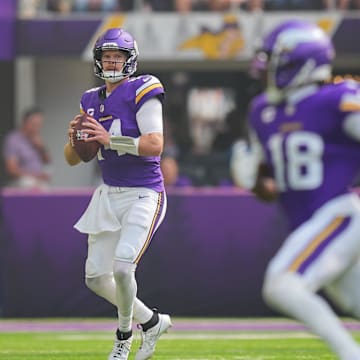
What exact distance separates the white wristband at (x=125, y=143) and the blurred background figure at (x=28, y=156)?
5.92m

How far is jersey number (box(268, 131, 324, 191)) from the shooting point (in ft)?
16.2

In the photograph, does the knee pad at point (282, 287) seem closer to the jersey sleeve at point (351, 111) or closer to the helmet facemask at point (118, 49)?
the jersey sleeve at point (351, 111)

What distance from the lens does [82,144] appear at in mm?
6285

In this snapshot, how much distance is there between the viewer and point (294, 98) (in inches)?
198

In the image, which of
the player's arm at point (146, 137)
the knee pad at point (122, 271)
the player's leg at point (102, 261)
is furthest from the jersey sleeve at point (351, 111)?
the player's leg at point (102, 261)

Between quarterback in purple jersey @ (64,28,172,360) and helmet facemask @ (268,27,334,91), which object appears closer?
helmet facemask @ (268,27,334,91)

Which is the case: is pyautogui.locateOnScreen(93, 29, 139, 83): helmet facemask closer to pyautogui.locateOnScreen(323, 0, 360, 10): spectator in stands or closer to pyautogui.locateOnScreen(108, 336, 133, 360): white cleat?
pyautogui.locateOnScreen(108, 336, 133, 360): white cleat

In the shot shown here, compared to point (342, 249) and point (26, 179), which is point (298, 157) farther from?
point (26, 179)

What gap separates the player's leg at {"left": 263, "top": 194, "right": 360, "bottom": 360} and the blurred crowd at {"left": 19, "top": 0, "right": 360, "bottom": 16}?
9193mm

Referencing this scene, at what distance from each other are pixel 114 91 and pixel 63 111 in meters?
8.65

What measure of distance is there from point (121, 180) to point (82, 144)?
305mm

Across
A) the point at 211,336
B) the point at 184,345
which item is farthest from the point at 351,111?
the point at 211,336

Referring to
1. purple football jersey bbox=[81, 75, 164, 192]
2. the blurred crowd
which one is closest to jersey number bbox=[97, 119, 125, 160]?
purple football jersey bbox=[81, 75, 164, 192]

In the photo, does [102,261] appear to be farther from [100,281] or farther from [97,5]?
[97,5]
